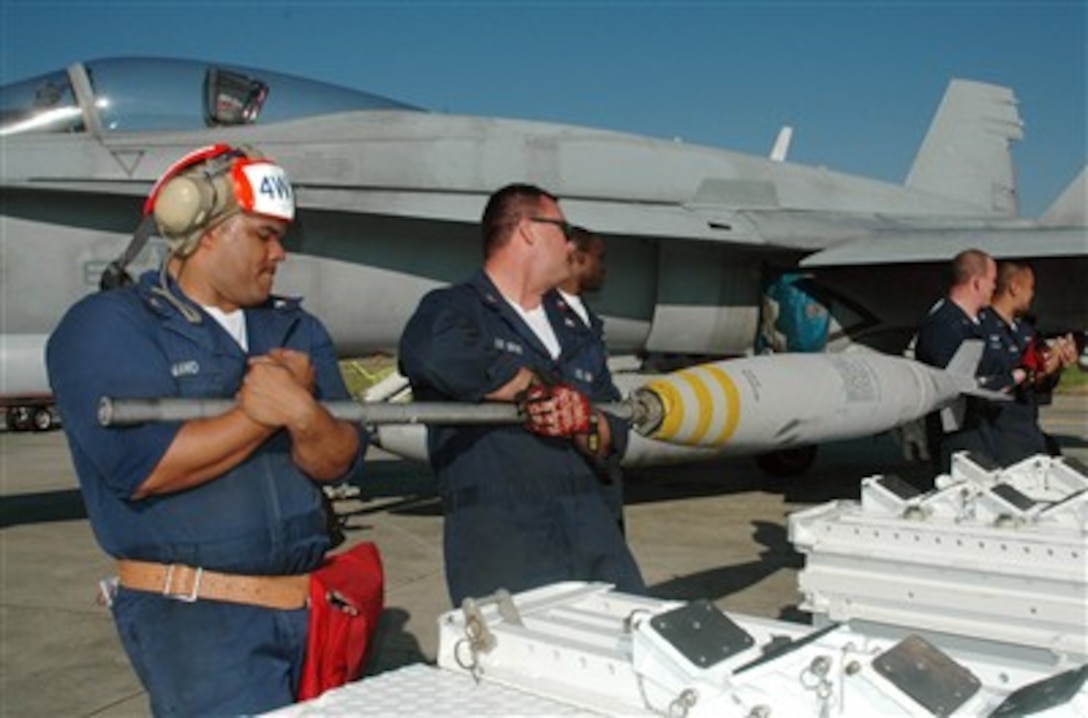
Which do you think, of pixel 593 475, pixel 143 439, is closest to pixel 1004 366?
pixel 593 475

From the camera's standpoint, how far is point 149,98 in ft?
23.7

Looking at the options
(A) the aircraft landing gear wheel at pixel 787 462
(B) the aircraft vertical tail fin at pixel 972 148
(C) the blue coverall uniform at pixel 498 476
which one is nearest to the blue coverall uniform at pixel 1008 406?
(C) the blue coverall uniform at pixel 498 476

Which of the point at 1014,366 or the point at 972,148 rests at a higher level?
the point at 972,148

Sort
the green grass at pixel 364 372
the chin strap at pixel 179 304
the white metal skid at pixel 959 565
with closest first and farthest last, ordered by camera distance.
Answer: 1. the chin strap at pixel 179 304
2. the white metal skid at pixel 959 565
3. the green grass at pixel 364 372

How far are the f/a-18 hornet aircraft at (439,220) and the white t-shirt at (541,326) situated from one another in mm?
4085

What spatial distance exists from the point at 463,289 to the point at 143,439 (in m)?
1.25

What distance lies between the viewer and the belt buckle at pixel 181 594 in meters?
2.17

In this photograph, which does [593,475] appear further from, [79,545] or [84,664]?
[79,545]

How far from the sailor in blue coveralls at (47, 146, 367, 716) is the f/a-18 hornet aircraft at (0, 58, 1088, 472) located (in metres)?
4.59

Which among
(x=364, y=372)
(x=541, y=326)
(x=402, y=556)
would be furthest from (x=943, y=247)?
(x=364, y=372)

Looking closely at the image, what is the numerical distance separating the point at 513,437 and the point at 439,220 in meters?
4.53

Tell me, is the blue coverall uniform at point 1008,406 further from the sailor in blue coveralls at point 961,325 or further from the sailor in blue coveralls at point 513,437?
the sailor in blue coveralls at point 513,437

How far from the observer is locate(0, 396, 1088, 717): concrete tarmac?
462 cm

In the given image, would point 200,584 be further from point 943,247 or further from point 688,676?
point 943,247
